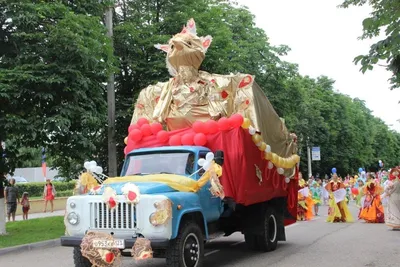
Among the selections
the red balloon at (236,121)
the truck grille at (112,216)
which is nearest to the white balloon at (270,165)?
→ the red balloon at (236,121)

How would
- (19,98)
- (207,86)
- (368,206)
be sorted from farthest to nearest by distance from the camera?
(368,206), (19,98), (207,86)

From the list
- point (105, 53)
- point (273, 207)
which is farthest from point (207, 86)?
point (105, 53)

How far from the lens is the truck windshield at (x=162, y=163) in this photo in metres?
9.37

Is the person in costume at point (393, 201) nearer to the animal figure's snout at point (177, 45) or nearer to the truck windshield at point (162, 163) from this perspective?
the animal figure's snout at point (177, 45)

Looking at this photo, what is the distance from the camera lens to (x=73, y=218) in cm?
822

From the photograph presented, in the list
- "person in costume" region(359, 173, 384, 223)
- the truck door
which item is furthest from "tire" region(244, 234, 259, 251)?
"person in costume" region(359, 173, 384, 223)

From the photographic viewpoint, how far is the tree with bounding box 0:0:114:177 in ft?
47.3

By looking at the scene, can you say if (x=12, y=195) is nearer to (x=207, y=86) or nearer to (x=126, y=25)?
(x=126, y=25)

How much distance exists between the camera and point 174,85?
11.6 meters

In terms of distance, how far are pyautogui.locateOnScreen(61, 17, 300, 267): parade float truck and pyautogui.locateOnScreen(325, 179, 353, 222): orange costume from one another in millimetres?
6418

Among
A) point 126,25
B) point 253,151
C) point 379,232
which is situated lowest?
point 379,232

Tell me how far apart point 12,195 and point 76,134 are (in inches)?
250

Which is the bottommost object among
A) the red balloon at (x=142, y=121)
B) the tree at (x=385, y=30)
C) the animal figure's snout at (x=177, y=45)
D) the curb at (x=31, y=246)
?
the curb at (x=31, y=246)

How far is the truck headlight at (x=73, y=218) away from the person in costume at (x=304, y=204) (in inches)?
522
